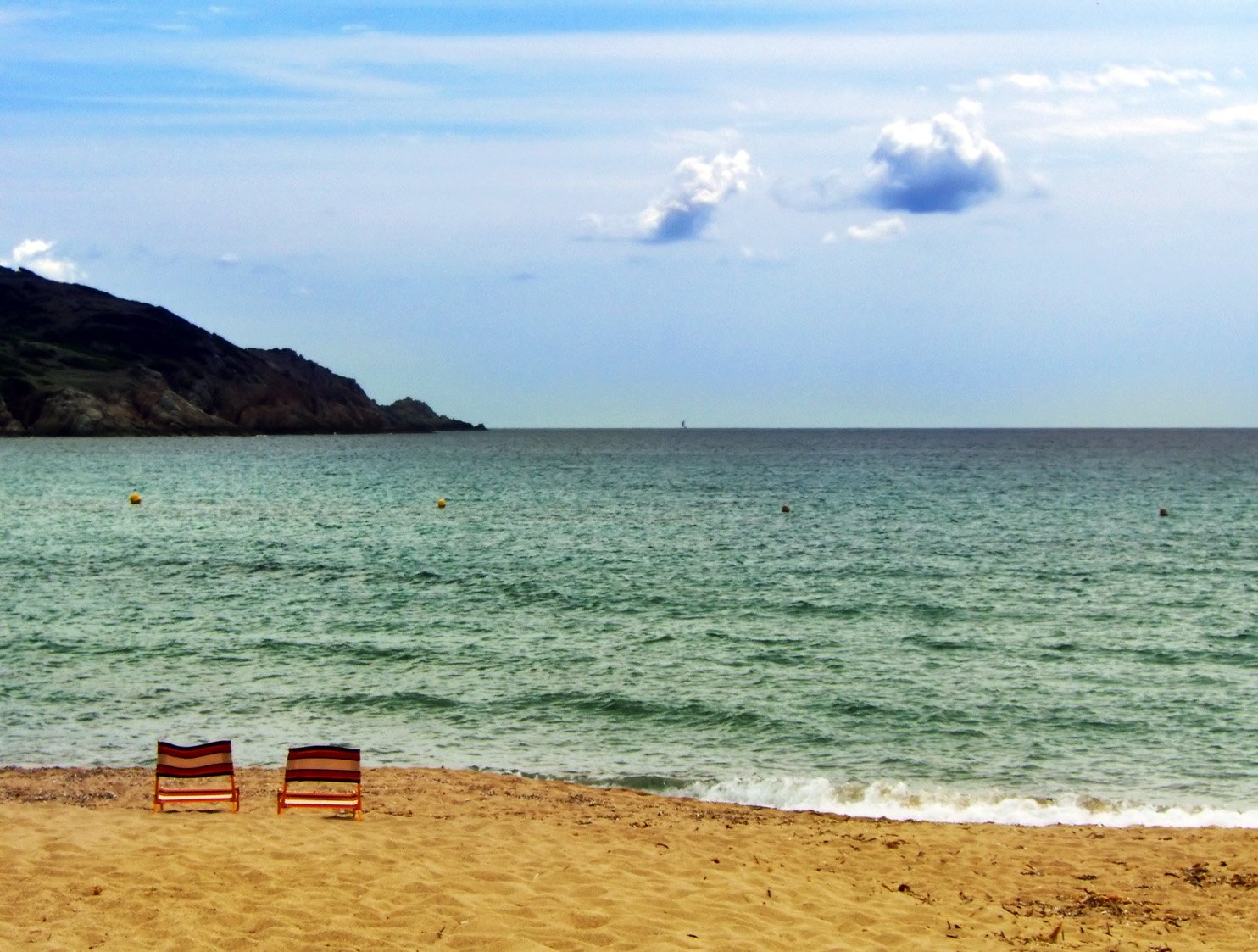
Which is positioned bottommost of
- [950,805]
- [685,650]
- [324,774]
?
[950,805]

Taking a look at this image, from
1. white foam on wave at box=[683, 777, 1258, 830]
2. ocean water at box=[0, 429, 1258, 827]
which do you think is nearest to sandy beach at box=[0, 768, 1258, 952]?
white foam on wave at box=[683, 777, 1258, 830]

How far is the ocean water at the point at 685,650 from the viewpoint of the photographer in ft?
60.3

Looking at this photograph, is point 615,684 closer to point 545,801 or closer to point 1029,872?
point 545,801

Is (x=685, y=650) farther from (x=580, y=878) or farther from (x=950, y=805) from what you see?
(x=580, y=878)

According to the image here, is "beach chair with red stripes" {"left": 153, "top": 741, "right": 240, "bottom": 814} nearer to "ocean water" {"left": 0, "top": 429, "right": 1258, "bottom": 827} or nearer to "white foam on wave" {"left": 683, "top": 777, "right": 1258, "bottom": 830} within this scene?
"ocean water" {"left": 0, "top": 429, "right": 1258, "bottom": 827}

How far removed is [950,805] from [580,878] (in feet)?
22.1

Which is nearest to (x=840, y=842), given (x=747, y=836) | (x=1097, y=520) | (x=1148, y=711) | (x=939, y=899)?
(x=747, y=836)

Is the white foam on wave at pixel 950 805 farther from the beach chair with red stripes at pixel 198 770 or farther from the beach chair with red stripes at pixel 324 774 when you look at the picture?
the beach chair with red stripes at pixel 198 770

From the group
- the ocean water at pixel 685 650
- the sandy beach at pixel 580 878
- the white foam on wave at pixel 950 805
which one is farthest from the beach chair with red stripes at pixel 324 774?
the white foam on wave at pixel 950 805

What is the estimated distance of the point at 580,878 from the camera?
38.8ft

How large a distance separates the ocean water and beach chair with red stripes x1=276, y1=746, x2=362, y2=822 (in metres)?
4.24

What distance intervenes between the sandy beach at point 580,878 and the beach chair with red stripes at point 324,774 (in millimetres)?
207

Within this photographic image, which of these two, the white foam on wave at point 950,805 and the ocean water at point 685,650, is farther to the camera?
the ocean water at point 685,650

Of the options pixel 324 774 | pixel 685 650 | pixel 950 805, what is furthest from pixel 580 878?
pixel 685 650
